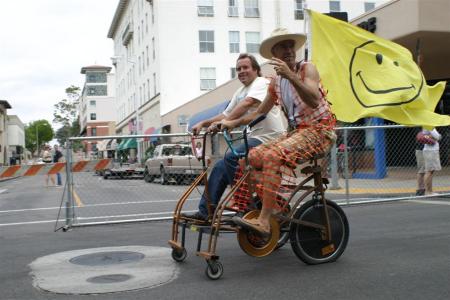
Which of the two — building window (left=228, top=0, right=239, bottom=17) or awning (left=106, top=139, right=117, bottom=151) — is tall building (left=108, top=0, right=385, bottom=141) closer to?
building window (left=228, top=0, right=239, bottom=17)

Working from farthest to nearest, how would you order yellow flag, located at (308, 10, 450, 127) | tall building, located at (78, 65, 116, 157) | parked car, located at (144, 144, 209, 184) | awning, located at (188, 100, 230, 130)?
tall building, located at (78, 65, 116, 157)
awning, located at (188, 100, 230, 130)
parked car, located at (144, 144, 209, 184)
yellow flag, located at (308, 10, 450, 127)

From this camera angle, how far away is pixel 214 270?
14.8 feet

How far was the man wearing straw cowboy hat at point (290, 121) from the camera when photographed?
4496mm

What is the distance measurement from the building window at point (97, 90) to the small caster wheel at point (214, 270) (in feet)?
386

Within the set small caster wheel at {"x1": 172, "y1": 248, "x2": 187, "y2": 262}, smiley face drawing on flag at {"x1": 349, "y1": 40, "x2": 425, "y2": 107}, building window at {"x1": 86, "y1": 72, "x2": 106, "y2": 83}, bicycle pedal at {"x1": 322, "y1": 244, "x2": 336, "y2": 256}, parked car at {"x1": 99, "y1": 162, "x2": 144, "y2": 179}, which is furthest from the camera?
building window at {"x1": 86, "y1": 72, "x2": 106, "y2": 83}

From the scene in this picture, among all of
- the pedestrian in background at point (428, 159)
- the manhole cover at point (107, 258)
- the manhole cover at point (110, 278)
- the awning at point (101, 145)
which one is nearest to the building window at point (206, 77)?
the pedestrian in background at point (428, 159)

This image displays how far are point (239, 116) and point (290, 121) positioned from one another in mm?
520

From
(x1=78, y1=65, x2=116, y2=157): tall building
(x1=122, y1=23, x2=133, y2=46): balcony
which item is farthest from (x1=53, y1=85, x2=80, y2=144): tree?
(x1=122, y1=23, x2=133, y2=46): balcony

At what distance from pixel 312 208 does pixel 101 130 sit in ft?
366

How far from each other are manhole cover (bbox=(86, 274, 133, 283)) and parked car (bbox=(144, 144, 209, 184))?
312 cm

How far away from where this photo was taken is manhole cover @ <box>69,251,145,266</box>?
17.5ft

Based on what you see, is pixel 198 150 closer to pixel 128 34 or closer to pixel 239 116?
pixel 239 116

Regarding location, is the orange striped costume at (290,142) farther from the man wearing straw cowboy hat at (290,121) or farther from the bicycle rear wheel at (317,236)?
the bicycle rear wheel at (317,236)

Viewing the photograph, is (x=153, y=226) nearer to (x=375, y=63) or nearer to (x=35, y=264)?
(x=35, y=264)
